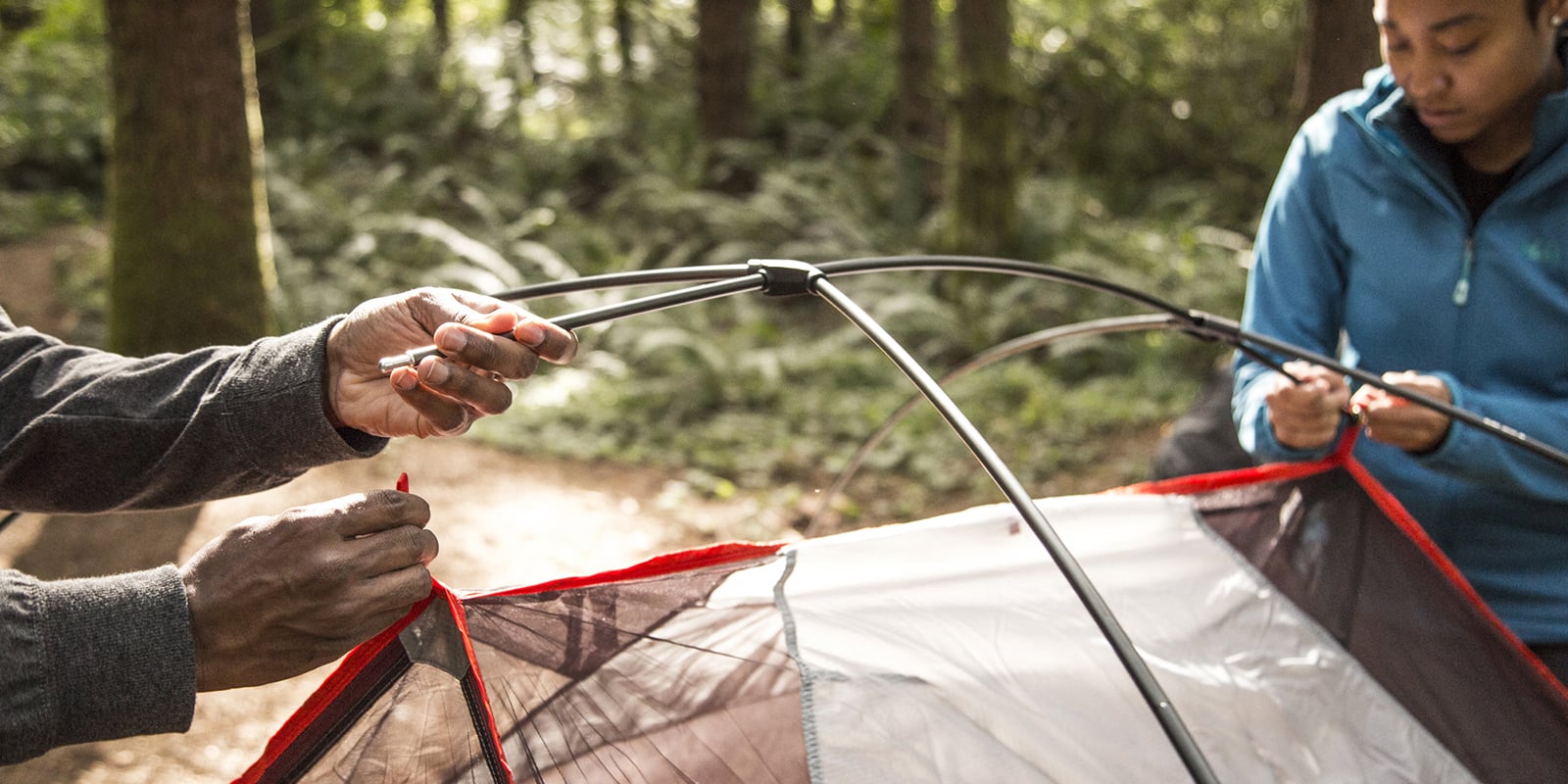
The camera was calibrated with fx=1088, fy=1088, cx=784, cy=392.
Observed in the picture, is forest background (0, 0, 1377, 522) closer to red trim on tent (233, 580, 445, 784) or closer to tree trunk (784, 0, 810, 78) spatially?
tree trunk (784, 0, 810, 78)

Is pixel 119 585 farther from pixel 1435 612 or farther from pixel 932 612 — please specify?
pixel 1435 612

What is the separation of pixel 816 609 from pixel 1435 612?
3.48 feet

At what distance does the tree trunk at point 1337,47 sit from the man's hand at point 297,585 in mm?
4696

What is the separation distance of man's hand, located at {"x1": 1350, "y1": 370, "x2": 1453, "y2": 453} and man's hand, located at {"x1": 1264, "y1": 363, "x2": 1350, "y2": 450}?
5cm

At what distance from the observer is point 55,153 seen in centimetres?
816

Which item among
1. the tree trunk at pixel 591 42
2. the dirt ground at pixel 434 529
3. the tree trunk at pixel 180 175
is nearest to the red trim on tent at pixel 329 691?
the dirt ground at pixel 434 529

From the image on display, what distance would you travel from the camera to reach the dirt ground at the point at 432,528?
2.86 metres

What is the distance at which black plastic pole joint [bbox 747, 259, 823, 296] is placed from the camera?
149cm

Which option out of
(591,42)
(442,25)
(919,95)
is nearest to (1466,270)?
(919,95)

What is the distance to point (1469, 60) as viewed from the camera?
186 centimetres

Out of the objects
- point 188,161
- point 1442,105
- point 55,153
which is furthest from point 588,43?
point 1442,105

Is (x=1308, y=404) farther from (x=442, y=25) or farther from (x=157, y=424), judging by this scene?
(x=442, y=25)

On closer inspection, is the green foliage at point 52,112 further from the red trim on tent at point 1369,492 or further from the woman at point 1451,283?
the woman at point 1451,283

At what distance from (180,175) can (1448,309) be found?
4057 mm
